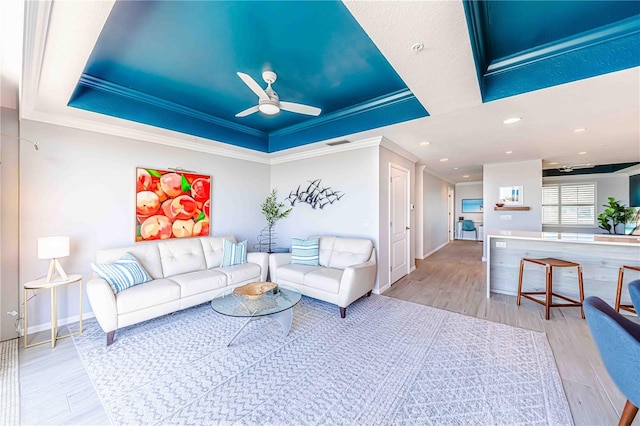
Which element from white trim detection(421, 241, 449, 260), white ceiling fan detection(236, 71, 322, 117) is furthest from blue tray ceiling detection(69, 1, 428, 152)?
white trim detection(421, 241, 449, 260)

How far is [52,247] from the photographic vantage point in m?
2.48

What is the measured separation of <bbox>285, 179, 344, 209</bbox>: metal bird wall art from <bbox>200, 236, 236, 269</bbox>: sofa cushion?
1664 mm

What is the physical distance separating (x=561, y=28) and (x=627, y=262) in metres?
3.07

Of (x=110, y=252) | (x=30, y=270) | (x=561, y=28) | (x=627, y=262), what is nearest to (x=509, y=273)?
(x=627, y=262)

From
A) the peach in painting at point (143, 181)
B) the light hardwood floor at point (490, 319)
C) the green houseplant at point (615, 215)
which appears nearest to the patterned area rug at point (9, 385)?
the light hardwood floor at point (490, 319)

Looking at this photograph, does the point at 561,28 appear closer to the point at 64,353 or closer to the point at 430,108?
the point at 430,108

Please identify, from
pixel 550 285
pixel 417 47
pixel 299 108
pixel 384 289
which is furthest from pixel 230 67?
pixel 550 285

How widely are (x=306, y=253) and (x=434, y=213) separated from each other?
17.5 ft

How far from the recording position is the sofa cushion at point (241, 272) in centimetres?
348

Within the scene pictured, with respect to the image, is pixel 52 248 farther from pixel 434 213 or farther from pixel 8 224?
pixel 434 213

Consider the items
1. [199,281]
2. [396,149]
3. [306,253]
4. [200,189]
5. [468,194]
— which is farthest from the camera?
[468,194]

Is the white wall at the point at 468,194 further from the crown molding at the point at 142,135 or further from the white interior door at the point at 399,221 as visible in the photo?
the crown molding at the point at 142,135

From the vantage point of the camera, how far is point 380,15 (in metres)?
1.42

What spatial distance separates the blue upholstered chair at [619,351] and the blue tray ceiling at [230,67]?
237 centimetres
